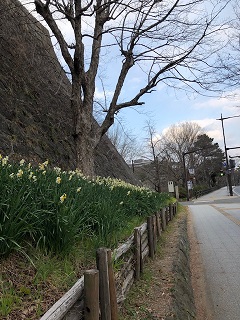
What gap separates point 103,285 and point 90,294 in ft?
1.00

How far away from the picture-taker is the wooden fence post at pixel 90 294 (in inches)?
91.0

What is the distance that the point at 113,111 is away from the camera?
31.8 ft

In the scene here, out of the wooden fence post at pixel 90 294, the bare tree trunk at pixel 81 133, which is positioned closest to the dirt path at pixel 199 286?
the wooden fence post at pixel 90 294

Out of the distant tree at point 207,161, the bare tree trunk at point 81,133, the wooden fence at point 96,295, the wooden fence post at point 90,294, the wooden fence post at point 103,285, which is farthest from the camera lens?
the distant tree at point 207,161

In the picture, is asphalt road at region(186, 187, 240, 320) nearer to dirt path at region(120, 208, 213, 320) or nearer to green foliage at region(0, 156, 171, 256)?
dirt path at region(120, 208, 213, 320)

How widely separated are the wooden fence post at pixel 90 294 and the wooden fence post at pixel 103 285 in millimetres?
247

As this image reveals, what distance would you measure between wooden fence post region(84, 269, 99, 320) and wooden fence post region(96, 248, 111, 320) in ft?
0.81

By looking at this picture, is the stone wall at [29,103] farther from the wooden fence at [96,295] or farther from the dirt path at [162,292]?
the wooden fence at [96,295]

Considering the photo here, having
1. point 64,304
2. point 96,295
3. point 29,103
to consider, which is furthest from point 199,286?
point 29,103

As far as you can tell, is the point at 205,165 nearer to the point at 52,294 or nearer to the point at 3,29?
the point at 3,29

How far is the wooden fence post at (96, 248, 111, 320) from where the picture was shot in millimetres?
2584

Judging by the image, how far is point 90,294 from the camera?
231cm

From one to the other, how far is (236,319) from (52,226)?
10.1 feet

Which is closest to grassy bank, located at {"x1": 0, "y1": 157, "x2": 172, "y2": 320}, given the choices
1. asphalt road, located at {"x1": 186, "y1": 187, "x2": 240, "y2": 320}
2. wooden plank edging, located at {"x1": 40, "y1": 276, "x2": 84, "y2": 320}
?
wooden plank edging, located at {"x1": 40, "y1": 276, "x2": 84, "y2": 320}
